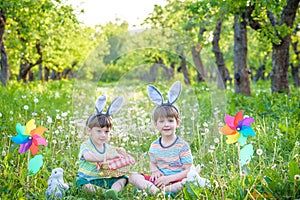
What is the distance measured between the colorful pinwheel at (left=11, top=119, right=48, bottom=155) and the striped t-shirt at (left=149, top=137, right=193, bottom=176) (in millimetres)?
1014

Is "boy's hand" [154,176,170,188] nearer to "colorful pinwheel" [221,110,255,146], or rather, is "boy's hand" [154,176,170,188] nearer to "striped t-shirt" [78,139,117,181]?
"striped t-shirt" [78,139,117,181]

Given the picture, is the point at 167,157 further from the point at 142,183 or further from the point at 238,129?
the point at 238,129

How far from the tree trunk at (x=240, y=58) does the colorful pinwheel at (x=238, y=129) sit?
25.3 feet

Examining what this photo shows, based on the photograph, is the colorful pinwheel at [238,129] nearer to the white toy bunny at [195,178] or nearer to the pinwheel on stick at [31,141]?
the white toy bunny at [195,178]

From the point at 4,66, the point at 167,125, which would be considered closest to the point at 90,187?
the point at 167,125

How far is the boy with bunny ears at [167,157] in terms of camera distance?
13.5 ft

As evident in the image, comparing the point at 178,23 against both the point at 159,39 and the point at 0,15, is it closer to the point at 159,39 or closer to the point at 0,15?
the point at 0,15

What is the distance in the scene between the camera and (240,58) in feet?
37.1

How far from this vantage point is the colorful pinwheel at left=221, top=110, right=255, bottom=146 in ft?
12.0

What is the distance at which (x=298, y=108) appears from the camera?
23.8ft

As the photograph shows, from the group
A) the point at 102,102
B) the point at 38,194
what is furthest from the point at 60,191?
the point at 102,102

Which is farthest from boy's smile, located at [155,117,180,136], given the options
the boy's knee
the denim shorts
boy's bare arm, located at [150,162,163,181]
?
the denim shorts

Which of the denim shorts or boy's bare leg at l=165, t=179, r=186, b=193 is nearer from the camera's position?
boy's bare leg at l=165, t=179, r=186, b=193

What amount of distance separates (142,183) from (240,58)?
25.4 feet
